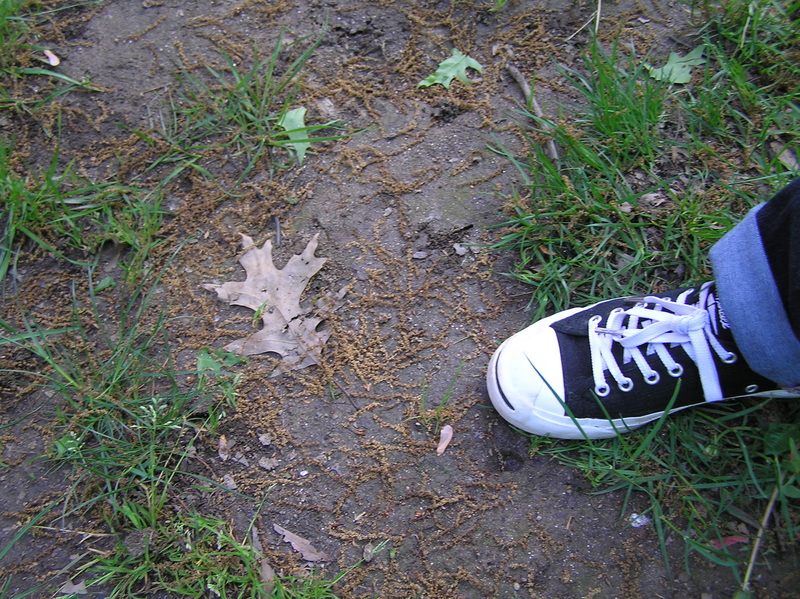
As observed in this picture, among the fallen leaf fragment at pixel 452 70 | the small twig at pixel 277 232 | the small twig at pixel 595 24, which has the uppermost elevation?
the small twig at pixel 595 24

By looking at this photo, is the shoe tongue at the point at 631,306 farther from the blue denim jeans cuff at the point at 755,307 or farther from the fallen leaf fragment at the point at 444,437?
the fallen leaf fragment at the point at 444,437

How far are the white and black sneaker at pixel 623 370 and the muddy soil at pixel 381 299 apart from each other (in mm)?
149

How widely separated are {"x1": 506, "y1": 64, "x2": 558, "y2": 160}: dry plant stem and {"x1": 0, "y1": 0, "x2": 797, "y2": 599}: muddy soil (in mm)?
27

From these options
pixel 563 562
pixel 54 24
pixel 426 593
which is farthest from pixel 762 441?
pixel 54 24

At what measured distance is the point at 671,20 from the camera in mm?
2197

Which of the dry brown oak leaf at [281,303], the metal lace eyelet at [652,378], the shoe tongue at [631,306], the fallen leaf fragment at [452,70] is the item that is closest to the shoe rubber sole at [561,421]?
the metal lace eyelet at [652,378]

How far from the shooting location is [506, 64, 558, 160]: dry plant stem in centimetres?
199

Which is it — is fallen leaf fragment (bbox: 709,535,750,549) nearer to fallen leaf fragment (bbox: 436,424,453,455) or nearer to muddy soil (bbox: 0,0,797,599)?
muddy soil (bbox: 0,0,797,599)

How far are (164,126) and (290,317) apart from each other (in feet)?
2.99

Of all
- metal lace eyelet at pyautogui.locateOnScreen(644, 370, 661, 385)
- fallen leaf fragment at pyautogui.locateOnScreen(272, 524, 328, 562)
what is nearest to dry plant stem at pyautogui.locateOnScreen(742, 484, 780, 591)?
metal lace eyelet at pyautogui.locateOnScreen(644, 370, 661, 385)

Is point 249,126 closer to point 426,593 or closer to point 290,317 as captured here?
point 290,317

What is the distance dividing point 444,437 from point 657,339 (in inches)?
25.1

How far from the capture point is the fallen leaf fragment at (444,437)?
163 cm

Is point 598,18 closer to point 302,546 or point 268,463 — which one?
point 268,463
